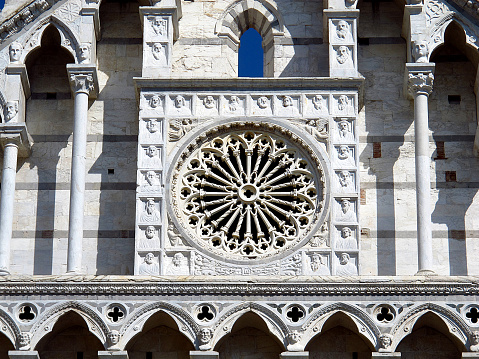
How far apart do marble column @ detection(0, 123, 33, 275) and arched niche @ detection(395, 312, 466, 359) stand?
505 cm

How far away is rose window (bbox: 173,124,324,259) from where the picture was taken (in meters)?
19.7

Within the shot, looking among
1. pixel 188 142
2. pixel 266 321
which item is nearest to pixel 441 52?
pixel 188 142

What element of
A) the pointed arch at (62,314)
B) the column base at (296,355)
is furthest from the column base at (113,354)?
the column base at (296,355)

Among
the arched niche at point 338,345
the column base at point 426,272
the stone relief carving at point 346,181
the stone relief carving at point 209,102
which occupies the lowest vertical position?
the arched niche at point 338,345

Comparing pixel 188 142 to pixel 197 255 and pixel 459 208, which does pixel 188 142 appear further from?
pixel 459 208

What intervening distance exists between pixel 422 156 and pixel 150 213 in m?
3.52

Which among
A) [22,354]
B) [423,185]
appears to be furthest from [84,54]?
[423,185]

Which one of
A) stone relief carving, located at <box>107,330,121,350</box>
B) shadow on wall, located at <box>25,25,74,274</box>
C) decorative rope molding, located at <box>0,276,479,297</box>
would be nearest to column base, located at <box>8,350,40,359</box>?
decorative rope molding, located at <box>0,276,479,297</box>

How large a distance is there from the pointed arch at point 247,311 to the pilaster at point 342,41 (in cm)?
379

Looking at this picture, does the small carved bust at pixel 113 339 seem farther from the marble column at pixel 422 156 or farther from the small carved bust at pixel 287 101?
the small carved bust at pixel 287 101

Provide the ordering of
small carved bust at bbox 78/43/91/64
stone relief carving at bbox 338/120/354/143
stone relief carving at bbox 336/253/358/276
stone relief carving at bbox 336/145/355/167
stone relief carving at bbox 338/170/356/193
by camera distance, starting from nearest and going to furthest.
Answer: stone relief carving at bbox 336/253/358/276 < stone relief carving at bbox 338/170/356/193 < stone relief carving at bbox 336/145/355/167 < stone relief carving at bbox 338/120/354/143 < small carved bust at bbox 78/43/91/64

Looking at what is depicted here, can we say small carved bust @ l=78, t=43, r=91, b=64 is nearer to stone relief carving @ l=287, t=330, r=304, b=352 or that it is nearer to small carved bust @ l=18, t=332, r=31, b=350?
small carved bust @ l=18, t=332, r=31, b=350

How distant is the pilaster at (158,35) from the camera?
67.9 ft

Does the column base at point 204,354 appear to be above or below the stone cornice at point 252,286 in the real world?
below
